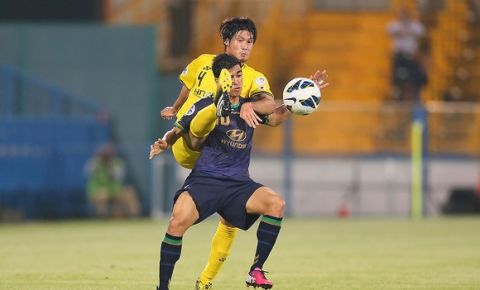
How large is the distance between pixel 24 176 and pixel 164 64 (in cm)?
450

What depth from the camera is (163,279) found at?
963 cm

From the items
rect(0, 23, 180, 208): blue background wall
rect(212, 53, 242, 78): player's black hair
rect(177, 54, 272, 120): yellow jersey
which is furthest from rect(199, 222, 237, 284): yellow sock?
rect(0, 23, 180, 208): blue background wall

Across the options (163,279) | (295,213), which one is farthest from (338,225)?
(163,279)

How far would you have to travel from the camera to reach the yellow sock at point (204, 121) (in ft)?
31.9

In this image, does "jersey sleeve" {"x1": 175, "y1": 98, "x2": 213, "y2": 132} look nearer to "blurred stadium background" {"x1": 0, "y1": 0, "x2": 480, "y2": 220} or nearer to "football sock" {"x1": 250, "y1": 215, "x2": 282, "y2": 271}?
"football sock" {"x1": 250, "y1": 215, "x2": 282, "y2": 271}

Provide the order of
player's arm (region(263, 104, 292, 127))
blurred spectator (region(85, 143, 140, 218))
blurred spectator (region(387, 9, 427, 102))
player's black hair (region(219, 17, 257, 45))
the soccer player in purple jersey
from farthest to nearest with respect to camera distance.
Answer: blurred spectator (region(387, 9, 427, 102)) → blurred spectator (region(85, 143, 140, 218)) → player's black hair (region(219, 17, 257, 45)) → player's arm (region(263, 104, 292, 127)) → the soccer player in purple jersey

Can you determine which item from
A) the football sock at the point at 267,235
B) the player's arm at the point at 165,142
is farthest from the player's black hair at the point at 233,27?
the football sock at the point at 267,235

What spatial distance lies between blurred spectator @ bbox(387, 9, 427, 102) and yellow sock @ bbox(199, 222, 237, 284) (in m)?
15.2

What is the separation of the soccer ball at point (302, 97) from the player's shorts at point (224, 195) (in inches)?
29.2

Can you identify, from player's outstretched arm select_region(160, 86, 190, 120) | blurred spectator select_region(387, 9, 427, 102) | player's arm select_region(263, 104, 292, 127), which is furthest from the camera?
blurred spectator select_region(387, 9, 427, 102)

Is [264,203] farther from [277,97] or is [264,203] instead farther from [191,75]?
[277,97]

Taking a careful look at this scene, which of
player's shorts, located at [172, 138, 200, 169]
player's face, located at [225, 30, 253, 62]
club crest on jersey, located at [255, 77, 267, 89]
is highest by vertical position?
player's face, located at [225, 30, 253, 62]

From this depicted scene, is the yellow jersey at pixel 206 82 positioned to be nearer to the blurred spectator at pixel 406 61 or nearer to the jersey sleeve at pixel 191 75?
the jersey sleeve at pixel 191 75

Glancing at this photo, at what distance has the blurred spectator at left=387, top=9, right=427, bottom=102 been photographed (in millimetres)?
24984
